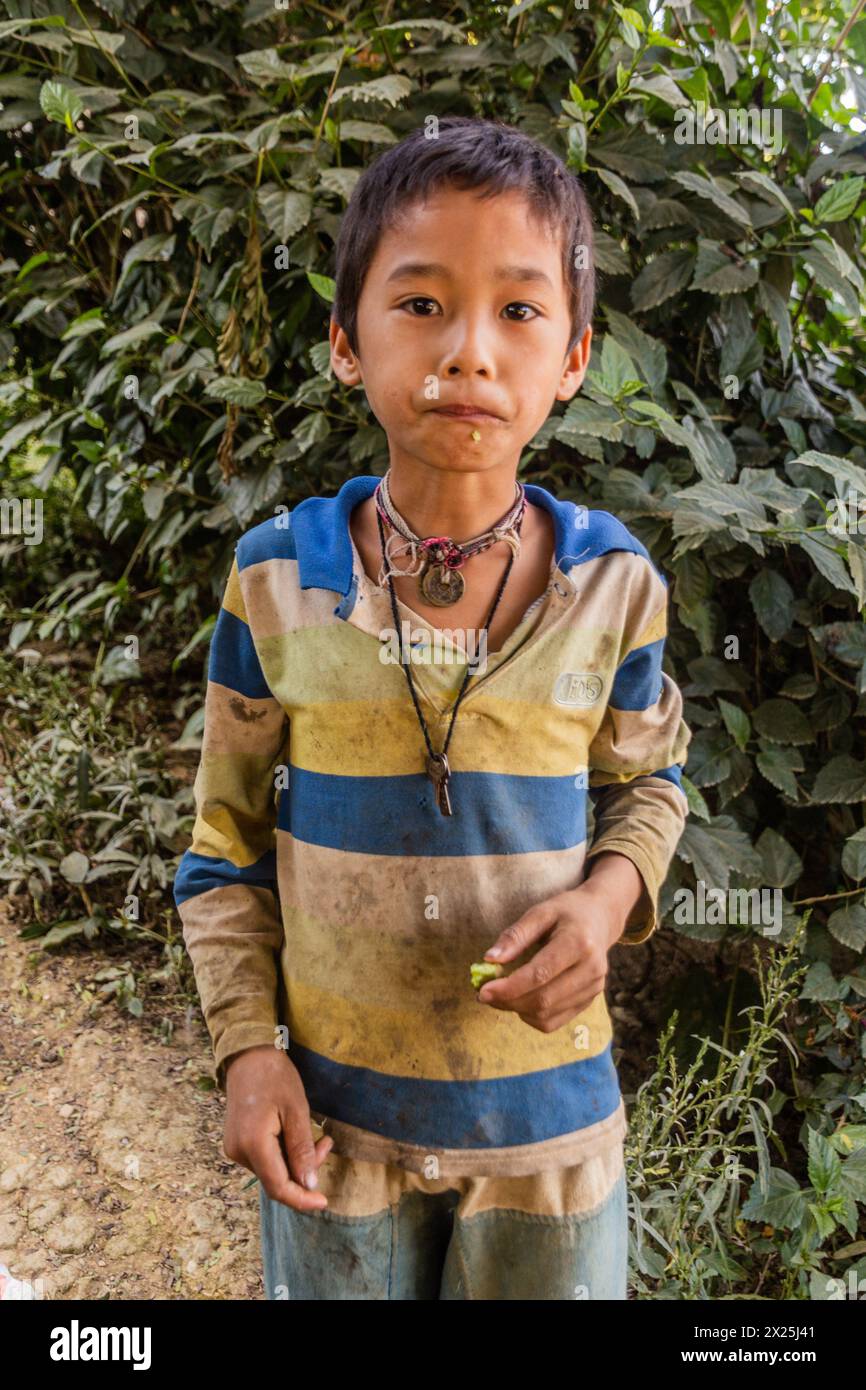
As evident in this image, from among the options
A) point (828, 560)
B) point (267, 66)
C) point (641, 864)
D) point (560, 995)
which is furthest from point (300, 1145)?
point (267, 66)

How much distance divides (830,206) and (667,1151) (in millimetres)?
1325

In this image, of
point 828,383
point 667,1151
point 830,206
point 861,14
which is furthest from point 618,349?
point 667,1151

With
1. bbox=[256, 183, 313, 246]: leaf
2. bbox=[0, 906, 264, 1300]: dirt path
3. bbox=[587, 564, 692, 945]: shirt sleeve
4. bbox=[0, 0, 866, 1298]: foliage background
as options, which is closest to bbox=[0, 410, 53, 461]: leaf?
bbox=[0, 0, 866, 1298]: foliage background

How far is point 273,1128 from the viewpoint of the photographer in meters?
0.89

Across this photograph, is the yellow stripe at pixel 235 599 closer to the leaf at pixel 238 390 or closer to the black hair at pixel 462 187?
the black hair at pixel 462 187

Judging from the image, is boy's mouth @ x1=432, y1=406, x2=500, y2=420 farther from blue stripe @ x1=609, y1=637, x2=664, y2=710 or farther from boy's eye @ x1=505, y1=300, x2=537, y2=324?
blue stripe @ x1=609, y1=637, x2=664, y2=710

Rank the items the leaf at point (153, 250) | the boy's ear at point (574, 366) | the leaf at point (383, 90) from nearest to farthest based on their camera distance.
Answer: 1. the boy's ear at point (574, 366)
2. the leaf at point (383, 90)
3. the leaf at point (153, 250)

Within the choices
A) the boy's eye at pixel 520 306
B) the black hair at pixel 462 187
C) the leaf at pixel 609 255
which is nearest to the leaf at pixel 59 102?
the leaf at pixel 609 255

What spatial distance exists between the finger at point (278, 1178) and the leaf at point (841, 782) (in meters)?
1.09

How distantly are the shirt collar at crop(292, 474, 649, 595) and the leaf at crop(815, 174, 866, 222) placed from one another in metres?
0.80

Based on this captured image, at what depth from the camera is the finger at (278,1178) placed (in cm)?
85

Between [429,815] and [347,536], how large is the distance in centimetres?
25

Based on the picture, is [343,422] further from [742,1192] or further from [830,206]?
[742,1192]

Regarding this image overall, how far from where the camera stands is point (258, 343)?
180cm
